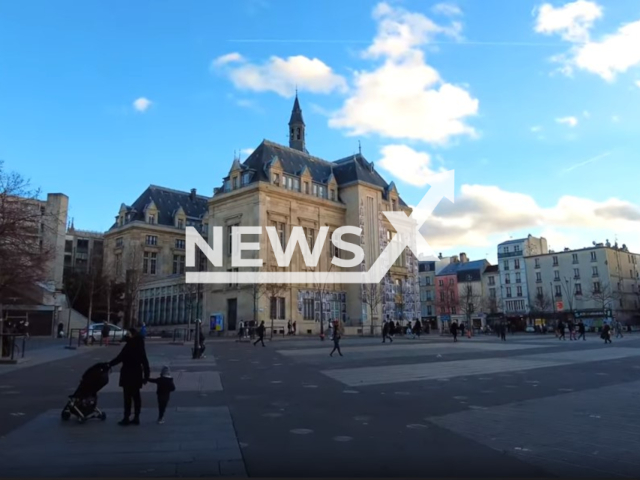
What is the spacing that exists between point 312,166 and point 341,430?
211 feet

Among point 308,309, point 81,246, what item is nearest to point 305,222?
point 308,309

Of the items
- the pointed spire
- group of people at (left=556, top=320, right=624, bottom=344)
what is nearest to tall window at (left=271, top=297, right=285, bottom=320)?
group of people at (left=556, top=320, right=624, bottom=344)

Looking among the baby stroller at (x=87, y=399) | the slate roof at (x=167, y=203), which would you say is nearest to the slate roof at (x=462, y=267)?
the slate roof at (x=167, y=203)

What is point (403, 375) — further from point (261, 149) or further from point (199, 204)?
point (199, 204)

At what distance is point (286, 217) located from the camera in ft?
204

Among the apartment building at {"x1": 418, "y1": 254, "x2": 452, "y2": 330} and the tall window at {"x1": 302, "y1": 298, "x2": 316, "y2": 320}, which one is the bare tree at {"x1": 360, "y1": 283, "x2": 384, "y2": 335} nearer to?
A: the tall window at {"x1": 302, "y1": 298, "x2": 316, "y2": 320}

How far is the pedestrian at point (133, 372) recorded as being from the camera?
317 inches

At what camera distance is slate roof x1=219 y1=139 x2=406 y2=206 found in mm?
63622

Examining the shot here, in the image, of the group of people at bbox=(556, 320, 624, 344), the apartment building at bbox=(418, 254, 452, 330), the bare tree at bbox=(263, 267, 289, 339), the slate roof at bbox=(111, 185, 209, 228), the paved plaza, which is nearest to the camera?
the paved plaza

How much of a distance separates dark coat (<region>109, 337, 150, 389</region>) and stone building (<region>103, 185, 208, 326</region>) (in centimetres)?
6367

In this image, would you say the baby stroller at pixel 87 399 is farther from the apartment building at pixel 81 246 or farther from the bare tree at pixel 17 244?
the apartment building at pixel 81 246

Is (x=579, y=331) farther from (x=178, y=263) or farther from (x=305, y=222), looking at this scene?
(x=178, y=263)

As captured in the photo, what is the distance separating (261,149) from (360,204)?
49.9ft

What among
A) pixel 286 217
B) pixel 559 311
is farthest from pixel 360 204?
pixel 559 311
